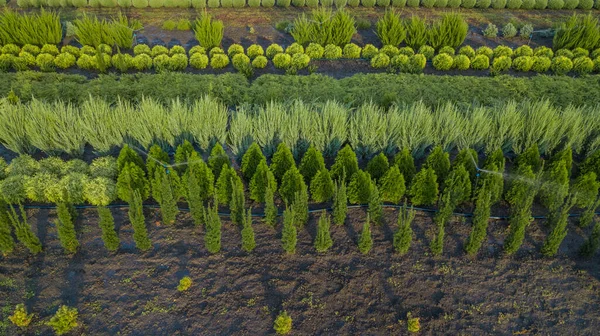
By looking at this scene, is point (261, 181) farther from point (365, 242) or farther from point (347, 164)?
point (365, 242)

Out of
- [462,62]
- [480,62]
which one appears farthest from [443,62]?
[480,62]

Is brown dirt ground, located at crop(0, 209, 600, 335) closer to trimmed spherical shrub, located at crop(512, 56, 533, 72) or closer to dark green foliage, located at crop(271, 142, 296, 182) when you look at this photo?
dark green foliage, located at crop(271, 142, 296, 182)

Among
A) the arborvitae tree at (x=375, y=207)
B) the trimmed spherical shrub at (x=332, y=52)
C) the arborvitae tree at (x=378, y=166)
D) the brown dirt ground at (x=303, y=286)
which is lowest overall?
the brown dirt ground at (x=303, y=286)

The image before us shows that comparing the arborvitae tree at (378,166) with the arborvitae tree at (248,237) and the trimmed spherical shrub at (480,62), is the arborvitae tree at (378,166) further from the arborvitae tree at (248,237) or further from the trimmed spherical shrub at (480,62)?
the trimmed spherical shrub at (480,62)

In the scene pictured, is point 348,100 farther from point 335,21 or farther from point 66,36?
point 66,36

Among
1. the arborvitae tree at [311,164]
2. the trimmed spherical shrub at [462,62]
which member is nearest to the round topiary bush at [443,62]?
the trimmed spherical shrub at [462,62]

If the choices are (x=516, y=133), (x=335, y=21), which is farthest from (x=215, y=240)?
(x=335, y=21)
